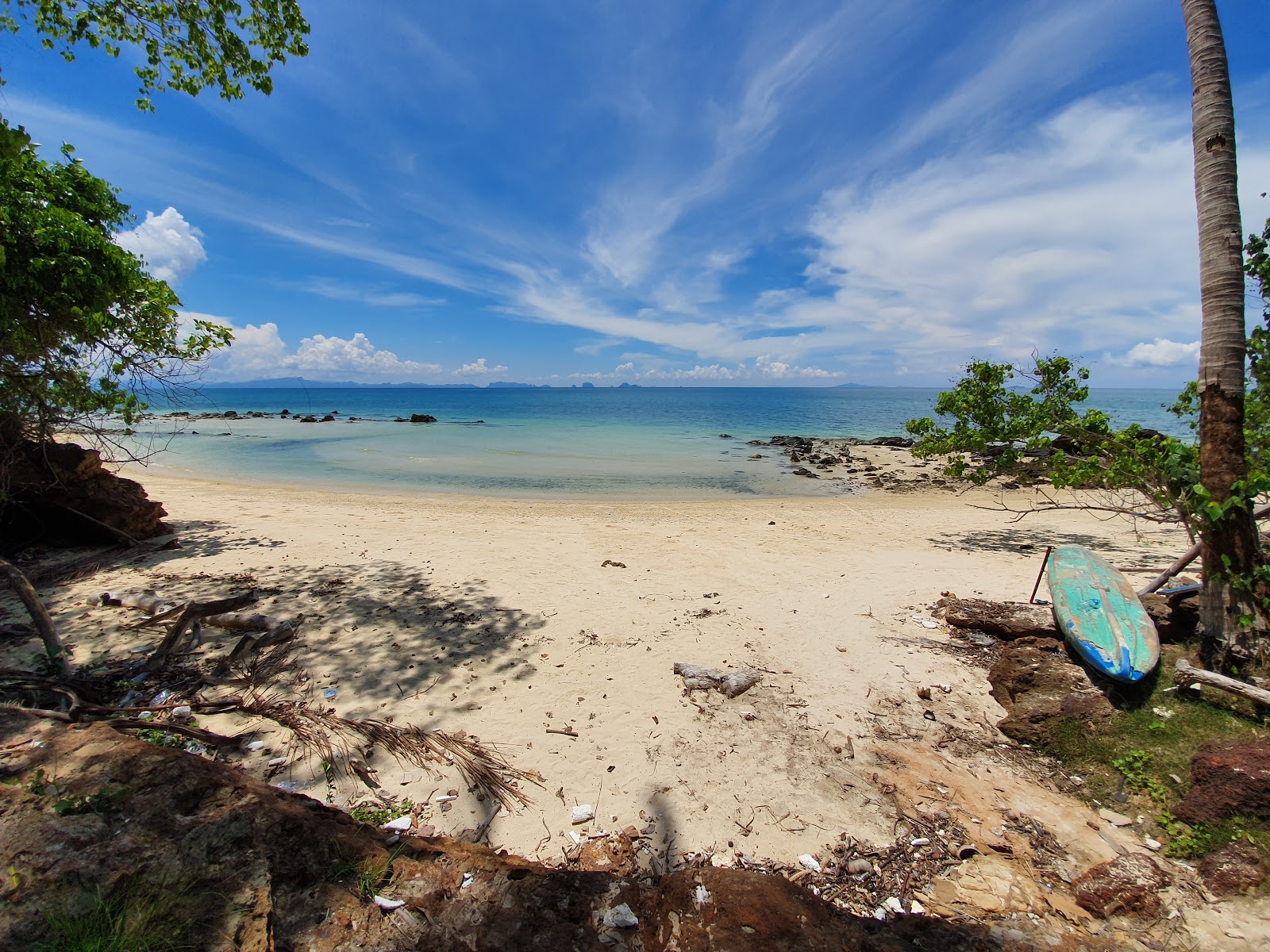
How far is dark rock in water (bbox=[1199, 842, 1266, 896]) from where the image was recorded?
287 centimetres

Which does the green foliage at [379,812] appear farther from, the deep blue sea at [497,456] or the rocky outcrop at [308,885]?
the deep blue sea at [497,456]

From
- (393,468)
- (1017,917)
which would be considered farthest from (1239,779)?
(393,468)

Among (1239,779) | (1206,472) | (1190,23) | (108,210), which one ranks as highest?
(1190,23)

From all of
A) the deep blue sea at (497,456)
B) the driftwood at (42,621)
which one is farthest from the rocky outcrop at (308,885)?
the deep blue sea at (497,456)

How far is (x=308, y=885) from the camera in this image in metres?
2.43

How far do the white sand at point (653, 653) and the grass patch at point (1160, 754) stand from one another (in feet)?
1.53

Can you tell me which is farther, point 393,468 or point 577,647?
point 393,468

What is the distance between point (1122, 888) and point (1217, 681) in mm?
2225

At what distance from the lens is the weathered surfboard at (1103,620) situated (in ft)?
14.8

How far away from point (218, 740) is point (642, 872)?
3.23 meters

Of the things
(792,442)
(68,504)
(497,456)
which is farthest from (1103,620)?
(792,442)

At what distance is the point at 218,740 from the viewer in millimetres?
3746

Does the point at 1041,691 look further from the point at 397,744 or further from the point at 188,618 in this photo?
the point at 188,618

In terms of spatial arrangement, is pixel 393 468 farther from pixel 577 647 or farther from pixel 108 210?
pixel 577 647
